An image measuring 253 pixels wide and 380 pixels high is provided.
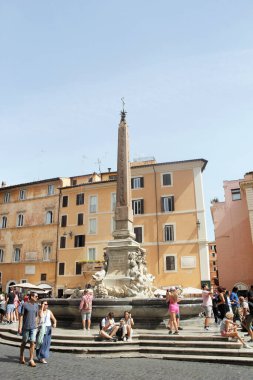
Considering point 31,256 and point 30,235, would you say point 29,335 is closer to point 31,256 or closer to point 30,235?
point 31,256

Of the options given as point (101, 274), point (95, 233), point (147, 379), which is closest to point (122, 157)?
point (101, 274)

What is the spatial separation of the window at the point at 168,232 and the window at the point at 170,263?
144 cm

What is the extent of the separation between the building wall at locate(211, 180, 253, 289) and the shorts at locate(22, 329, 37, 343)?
26.7m

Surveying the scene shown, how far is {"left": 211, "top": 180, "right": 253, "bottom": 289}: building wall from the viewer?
103 feet

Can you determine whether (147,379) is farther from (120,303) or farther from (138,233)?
(138,233)

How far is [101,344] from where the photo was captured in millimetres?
8102

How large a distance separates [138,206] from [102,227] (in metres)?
3.81

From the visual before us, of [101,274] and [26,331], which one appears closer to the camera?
[26,331]

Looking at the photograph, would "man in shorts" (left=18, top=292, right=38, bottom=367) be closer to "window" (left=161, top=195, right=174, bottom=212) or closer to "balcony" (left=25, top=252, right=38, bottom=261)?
"window" (left=161, top=195, right=174, bottom=212)

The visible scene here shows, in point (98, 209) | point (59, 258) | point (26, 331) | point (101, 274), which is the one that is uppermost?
point (98, 209)

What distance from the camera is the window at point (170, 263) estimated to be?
27.9m

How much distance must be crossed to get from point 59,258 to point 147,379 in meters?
27.4

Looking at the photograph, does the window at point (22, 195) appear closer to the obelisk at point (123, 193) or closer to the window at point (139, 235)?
the window at point (139, 235)

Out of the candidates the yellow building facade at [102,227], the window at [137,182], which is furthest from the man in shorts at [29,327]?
the window at [137,182]
